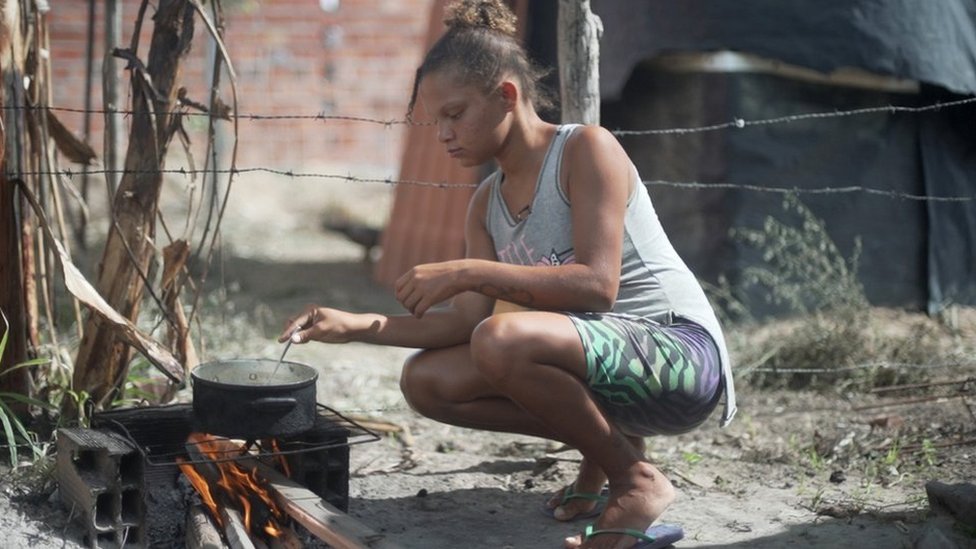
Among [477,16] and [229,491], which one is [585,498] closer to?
[229,491]

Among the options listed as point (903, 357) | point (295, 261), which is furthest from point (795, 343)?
point (295, 261)

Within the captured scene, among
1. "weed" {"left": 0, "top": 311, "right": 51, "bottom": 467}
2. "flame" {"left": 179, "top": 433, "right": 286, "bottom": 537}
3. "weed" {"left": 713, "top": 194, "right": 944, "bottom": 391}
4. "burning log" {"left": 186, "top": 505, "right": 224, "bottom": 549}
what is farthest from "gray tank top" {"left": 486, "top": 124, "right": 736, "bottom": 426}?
"weed" {"left": 713, "top": 194, "right": 944, "bottom": 391}

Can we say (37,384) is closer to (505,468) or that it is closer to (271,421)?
(271,421)

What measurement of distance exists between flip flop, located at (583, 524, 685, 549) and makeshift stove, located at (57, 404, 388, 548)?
0.63 meters

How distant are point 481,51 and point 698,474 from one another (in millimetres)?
1775

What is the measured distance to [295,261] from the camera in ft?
30.4

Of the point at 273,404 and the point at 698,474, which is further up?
the point at 273,404

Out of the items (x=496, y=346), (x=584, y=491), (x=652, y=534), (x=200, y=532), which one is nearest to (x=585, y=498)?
(x=584, y=491)

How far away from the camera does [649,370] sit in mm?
3381

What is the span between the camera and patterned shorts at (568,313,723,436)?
336 cm

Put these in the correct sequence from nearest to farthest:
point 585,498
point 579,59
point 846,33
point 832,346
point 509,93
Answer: point 509,93 → point 585,498 → point 579,59 → point 832,346 → point 846,33

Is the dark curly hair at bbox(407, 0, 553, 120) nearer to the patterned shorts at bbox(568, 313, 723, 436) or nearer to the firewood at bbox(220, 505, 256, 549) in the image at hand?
the patterned shorts at bbox(568, 313, 723, 436)

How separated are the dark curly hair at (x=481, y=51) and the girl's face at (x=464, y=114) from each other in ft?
0.09

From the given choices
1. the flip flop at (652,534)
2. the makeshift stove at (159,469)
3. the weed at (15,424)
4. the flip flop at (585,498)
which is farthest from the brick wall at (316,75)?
the flip flop at (652,534)
